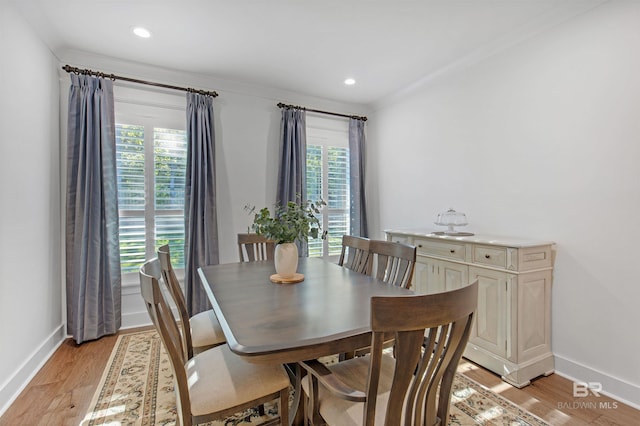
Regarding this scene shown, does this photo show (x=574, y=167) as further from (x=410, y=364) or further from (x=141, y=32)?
(x=141, y=32)

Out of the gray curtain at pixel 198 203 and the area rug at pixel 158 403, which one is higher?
the gray curtain at pixel 198 203

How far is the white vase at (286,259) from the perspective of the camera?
6.30ft

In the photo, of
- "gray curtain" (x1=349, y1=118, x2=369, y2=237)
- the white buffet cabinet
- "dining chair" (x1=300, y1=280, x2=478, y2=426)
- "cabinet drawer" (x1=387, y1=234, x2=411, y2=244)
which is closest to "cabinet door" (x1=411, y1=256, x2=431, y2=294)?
"cabinet drawer" (x1=387, y1=234, x2=411, y2=244)

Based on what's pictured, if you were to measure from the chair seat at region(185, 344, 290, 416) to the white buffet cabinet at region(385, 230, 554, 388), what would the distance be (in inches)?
68.3

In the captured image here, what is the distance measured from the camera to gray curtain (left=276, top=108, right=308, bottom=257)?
12.5 ft

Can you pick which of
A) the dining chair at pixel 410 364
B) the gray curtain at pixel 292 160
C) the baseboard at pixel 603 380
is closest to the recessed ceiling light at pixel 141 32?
the gray curtain at pixel 292 160

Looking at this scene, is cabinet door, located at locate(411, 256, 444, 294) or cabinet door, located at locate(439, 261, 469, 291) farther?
cabinet door, located at locate(411, 256, 444, 294)

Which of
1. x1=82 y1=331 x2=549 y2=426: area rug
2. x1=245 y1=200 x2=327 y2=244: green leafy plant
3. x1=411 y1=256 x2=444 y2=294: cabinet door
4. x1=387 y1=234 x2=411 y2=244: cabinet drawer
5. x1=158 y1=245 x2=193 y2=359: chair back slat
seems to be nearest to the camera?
x1=158 y1=245 x2=193 y2=359: chair back slat

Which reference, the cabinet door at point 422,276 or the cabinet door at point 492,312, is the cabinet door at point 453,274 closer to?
the cabinet door at point 492,312

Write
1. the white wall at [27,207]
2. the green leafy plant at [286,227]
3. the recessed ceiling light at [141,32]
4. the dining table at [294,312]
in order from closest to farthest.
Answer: the dining table at [294,312], the green leafy plant at [286,227], the white wall at [27,207], the recessed ceiling light at [141,32]

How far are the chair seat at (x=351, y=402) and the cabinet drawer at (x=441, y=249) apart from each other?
1413mm

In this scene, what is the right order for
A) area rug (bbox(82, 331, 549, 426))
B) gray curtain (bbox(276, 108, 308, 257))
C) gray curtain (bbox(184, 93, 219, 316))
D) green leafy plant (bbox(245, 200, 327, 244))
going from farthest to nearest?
gray curtain (bbox(276, 108, 308, 257)) → gray curtain (bbox(184, 93, 219, 316)) → green leafy plant (bbox(245, 200, 327, 244)) → area rug (bbox(82, 331, 549, 426))

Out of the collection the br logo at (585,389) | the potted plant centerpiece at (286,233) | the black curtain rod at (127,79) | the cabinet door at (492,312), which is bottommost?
the br logo at (585,389)

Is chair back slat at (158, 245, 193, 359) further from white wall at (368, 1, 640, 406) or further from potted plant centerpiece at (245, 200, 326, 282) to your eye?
white wall at (368, 1, 640, 406)
